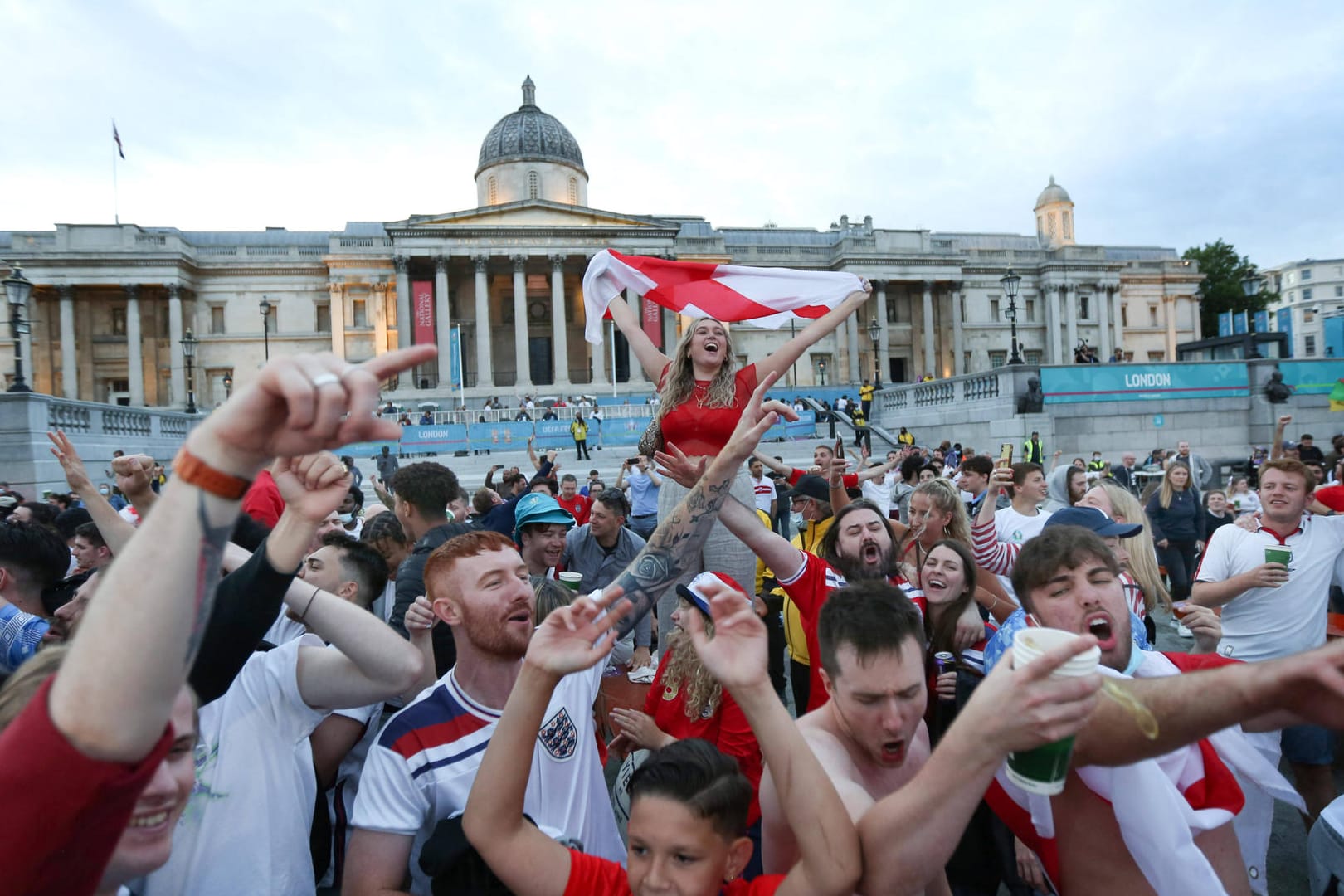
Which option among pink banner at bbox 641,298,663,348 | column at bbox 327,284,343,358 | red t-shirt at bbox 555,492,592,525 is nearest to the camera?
red t-shirt at bbox 555,492,592,525

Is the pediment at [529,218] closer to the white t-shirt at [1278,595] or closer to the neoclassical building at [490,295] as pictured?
the neoclassical building at [490,295]

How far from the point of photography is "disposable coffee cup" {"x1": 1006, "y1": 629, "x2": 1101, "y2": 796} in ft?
4.48

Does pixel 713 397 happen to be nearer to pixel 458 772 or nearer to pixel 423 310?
pixel 458 772

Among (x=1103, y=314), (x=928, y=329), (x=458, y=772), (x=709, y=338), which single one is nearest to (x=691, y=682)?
(x=458, y=772)

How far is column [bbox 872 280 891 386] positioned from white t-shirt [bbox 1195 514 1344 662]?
46711mm

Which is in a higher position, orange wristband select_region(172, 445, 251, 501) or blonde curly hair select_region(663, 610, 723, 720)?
orange wristband select_region(172, 445, 251, 501)

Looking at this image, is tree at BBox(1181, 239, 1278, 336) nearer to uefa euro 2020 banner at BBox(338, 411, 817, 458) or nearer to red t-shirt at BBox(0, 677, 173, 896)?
uefa euro 2020 banner at BBox(338, 411, 817, 458)

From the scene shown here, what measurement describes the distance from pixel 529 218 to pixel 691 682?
4461cm

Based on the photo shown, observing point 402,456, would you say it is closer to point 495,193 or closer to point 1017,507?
point 1017,507

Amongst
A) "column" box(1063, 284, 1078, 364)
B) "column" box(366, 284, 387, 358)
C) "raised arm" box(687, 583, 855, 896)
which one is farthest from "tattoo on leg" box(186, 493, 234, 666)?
"column" box(1063, 284, 1078, 364)

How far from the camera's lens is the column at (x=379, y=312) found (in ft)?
149

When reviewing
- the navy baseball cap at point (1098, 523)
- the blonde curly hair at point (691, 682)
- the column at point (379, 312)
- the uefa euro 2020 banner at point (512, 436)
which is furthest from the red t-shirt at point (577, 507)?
the column at point (379, 312)

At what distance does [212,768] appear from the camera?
2391mm

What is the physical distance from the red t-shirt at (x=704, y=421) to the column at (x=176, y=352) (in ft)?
164
